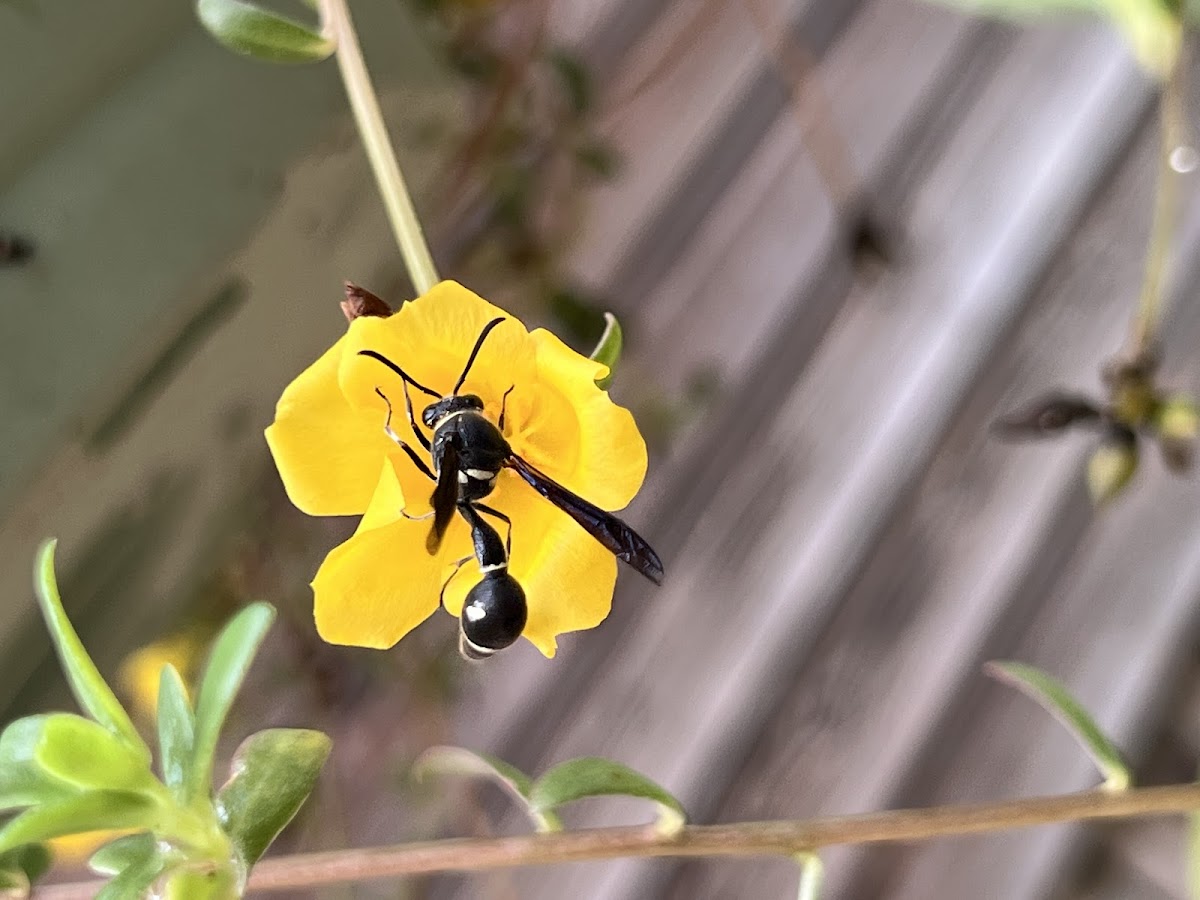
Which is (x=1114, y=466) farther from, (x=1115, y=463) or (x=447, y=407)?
(x=447, y=407)

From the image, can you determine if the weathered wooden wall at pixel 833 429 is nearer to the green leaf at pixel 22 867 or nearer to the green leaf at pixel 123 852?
the green leaf at pixel 22 867

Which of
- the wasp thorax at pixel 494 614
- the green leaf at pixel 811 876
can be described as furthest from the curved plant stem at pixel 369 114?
the green leaf at pixel 811 876

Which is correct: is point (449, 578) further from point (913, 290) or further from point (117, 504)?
point (913, 290)

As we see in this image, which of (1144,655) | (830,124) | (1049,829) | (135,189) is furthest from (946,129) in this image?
(135,189)

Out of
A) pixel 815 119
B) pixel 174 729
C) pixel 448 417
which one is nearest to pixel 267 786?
pixel 174 729

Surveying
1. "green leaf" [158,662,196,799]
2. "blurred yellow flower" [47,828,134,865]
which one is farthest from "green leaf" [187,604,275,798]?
"blurred yellow flower" [47,828,134,865]
